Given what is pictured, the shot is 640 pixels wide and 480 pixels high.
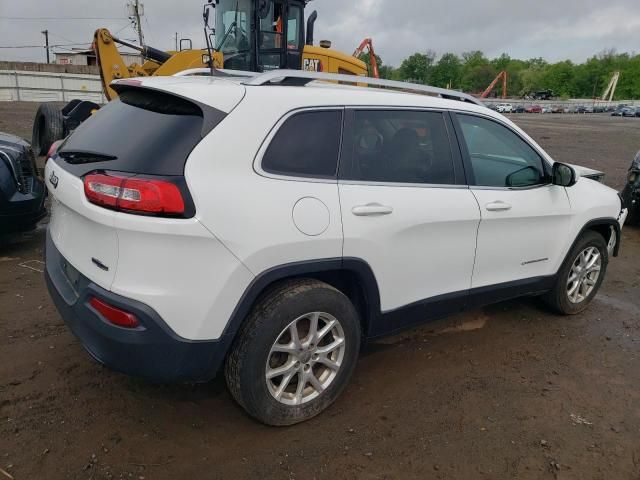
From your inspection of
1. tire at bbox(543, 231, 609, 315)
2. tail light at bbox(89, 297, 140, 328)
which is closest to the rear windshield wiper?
tail light at bbox(89, 297, 140, 328)

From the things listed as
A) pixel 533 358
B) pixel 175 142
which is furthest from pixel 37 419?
pixel 533 358

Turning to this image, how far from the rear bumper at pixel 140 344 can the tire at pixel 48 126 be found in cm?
773

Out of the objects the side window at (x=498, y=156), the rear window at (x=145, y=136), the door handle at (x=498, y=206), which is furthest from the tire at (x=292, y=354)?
the side window at (x=498, y=156)

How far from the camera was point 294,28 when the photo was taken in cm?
938

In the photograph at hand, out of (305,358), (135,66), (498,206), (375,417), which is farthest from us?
(135,66)

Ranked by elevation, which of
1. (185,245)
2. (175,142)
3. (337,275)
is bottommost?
(337,275)

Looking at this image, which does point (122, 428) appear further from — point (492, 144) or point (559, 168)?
point (559, 168)

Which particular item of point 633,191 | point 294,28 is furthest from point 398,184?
point 294,28

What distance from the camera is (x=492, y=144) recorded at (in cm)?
382

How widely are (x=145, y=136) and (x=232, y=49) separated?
747 centimetres

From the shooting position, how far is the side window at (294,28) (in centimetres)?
929

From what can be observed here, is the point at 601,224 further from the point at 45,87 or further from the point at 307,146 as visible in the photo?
the point at 45,87

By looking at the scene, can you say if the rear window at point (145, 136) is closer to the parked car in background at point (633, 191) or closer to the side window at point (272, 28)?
the side window at point (272, 28)

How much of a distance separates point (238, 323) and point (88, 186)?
948 millimetres
